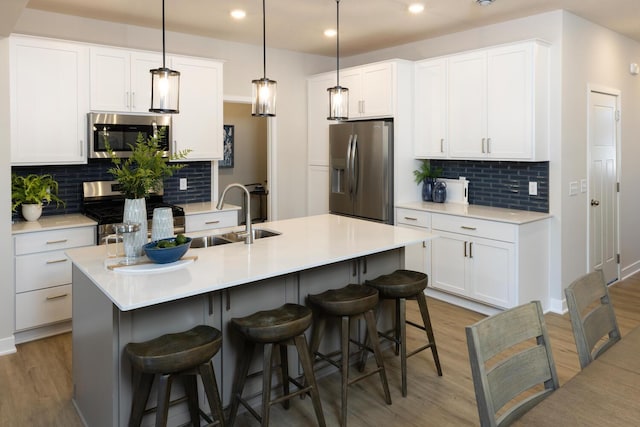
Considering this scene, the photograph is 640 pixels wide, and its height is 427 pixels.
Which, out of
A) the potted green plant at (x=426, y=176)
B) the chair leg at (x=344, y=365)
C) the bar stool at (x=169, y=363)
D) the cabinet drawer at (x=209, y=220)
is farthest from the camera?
the potted green plant at (x=426, y=176)

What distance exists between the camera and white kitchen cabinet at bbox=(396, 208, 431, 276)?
4.56m

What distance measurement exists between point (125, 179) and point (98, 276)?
0.53 metres

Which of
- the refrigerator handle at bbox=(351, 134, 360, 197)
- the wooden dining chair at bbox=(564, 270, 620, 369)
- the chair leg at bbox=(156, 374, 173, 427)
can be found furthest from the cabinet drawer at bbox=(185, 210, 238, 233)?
the wooden dining chair at bbox=(564, 270, 620, 369)

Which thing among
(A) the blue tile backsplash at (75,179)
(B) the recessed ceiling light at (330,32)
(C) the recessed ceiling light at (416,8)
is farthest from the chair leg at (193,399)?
(B) the recessed ceiling light at (330,32)

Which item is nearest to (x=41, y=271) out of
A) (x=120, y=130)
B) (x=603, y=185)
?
(x=120, y=130)

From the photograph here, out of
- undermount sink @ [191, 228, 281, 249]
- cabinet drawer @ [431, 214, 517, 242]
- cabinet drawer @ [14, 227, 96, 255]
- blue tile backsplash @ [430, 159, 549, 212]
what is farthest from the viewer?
blue tile backsplash @ [430, 159, 549, 212]

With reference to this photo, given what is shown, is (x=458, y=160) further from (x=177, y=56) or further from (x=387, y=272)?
(x=177, y=56)

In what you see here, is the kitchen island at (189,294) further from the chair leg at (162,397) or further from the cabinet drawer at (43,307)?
the cabinet drawer at (43,307)

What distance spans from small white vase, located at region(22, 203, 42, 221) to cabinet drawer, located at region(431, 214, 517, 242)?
340 cm

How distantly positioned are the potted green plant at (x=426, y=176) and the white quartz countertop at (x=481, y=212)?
158 mm

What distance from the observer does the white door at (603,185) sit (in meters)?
4.59

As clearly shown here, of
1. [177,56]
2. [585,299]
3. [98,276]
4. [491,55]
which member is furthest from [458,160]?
[98,276]

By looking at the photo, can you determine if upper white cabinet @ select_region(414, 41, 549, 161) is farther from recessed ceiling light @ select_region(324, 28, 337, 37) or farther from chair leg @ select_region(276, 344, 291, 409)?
chair leg @ select_region(276, 344, 291, 409)

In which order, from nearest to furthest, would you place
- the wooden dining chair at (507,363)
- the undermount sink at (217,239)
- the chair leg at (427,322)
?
1. the wooden dining chair at (507,363)
2. the chair leg at (427,322)
3. the undermount sink at (217,239)
